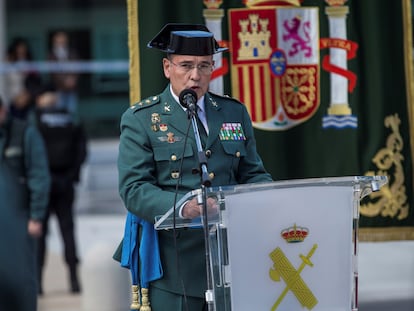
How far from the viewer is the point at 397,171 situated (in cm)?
646

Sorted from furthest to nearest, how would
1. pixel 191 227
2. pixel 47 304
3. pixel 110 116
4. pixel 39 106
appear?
pixel 110 116 < pixel 39 106 < pixel 47 304 < pixel 191 227

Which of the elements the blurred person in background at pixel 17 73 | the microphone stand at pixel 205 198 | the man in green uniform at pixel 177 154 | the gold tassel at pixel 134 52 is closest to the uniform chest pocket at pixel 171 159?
the man in green uniform at pixel 177 154

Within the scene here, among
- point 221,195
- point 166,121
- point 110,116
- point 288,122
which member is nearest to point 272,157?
point 288,122

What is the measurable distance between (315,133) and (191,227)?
2.26 m

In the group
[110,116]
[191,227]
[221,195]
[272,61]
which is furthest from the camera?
[110,116]

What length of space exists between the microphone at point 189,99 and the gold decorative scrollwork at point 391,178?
2609mm

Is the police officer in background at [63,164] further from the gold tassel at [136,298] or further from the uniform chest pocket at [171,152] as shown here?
the uniform chest pocket at [171,152]

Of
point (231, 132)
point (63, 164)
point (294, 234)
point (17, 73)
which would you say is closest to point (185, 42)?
point (231, 132)

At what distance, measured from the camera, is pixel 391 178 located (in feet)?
21.2

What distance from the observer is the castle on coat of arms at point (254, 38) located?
614 centimetres

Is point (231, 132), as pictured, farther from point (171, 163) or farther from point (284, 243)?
point (284, 243)

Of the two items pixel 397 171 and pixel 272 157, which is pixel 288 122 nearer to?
pixel 272 157

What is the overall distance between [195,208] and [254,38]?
2.42 metres

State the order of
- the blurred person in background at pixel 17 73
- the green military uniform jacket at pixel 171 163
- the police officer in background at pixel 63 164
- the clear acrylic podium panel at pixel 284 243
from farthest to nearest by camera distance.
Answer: the blurred person in background at pixel 17 73 → the police officer in background at pixel 63 164 → the green military uniform jacket at pixel 171 163 → the clear acrylic podium panel at pixel 284 243
